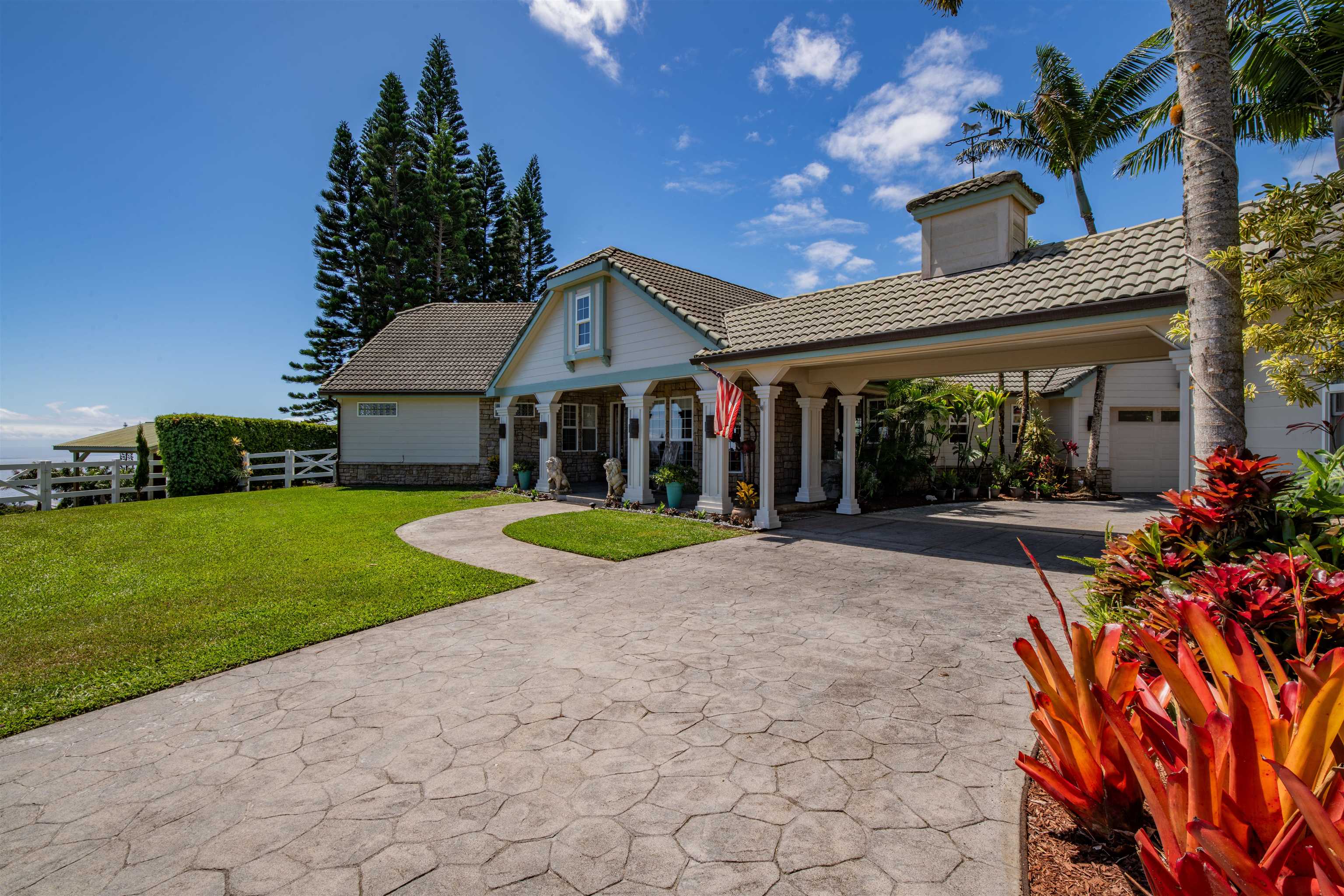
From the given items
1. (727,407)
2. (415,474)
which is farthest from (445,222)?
(727,407)

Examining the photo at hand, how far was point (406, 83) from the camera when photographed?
30281mm

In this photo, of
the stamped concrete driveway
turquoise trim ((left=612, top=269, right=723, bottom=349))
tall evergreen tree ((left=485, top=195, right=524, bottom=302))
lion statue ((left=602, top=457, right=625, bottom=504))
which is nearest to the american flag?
turquoise trim ((left=612, top=269, right=723, bottom=349))

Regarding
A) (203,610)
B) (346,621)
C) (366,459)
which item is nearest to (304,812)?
(346,621)

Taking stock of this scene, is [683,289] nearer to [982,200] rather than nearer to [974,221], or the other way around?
[974,221]

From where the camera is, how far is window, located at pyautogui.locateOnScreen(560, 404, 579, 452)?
18.3 metres

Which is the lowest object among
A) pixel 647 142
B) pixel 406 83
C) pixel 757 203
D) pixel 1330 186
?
pixel 1330 186

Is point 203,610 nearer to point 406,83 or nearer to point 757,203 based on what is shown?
point 757,203

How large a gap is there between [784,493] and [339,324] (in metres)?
27.5

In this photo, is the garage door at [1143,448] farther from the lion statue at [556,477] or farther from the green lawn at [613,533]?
the lion statue at [556,477]

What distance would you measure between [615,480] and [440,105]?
100ft

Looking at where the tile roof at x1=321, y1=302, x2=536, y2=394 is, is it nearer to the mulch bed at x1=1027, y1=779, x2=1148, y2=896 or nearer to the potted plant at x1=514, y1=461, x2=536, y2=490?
the potted plant at x1=514, y1=461, x2=536, y2=490

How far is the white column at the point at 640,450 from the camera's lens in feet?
41.1

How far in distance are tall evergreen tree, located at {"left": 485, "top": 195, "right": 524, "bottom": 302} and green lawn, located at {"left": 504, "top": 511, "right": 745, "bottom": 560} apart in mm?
26384

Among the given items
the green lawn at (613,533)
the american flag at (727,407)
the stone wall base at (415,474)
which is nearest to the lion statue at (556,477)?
the green lawn at (613,533)
